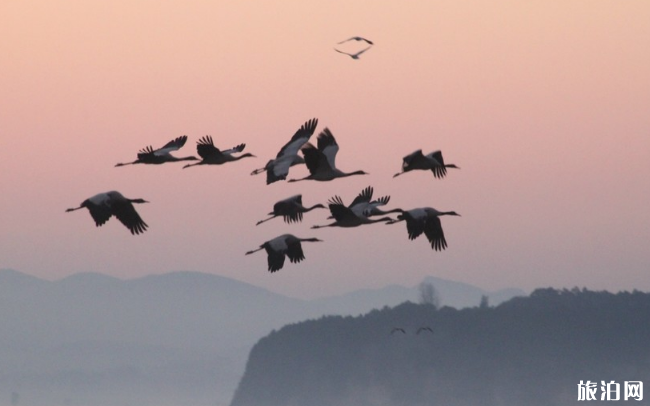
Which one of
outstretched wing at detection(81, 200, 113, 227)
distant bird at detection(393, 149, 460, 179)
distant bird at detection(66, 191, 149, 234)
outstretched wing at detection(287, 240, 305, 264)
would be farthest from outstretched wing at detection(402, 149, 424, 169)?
outstretched wing at detection(81, 200, 113, 227)

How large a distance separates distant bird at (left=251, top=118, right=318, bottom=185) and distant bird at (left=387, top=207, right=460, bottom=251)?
327cm

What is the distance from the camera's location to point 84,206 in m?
33.9

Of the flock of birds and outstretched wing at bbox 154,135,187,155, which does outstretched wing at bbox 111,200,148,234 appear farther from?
outstretched wing at bbox 154,135,187,155

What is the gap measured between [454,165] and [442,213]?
3664 millimetres

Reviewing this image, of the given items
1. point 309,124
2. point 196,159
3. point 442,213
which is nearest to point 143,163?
point 196,159

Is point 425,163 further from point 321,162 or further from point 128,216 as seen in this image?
point 128,216

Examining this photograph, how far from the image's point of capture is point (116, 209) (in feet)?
115

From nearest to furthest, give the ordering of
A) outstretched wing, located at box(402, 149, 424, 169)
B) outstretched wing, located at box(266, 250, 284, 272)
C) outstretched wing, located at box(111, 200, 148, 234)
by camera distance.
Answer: outstretched wing, located at box(111, 200, 148, 234), outstretched wing, located at box(266, 250, 284, 272), outstretched wing, located at box(402, 149, 424, 169)

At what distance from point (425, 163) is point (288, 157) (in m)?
3.50

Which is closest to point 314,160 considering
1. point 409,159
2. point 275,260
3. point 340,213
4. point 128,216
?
point 340,213

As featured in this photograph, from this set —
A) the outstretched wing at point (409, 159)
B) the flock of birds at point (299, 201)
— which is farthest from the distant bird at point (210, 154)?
the outstretched wing at point (409, 159)

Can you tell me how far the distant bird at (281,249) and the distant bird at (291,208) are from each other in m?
0.81

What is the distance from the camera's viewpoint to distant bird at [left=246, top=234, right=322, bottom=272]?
121ft

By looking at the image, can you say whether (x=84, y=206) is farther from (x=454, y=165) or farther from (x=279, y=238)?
(x=454, y=165)
